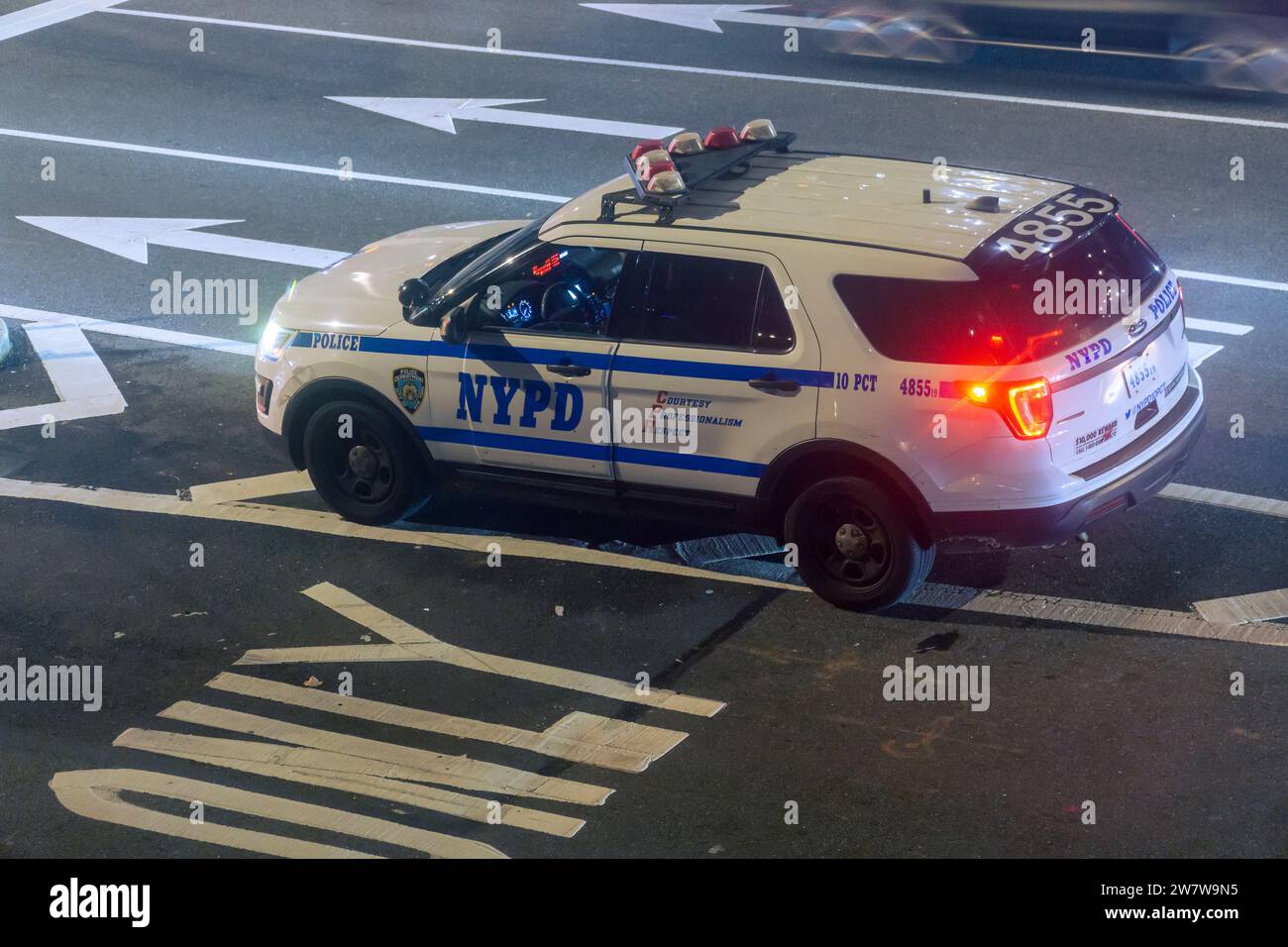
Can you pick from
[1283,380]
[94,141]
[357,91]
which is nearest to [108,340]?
[94,141]

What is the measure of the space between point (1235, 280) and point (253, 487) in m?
6.96

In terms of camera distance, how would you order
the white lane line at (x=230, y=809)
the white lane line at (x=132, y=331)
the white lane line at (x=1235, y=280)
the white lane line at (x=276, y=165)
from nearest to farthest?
the white lane line at (x=230, y=809), the white lane line at (x=1235, y=280), the white lane line at (x=132, y=331), the white lane line at (x=276, y=165)

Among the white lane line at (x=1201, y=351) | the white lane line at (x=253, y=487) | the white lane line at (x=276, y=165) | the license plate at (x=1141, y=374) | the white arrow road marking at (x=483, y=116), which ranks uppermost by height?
the white arrow road marking at (x=483, y=116)

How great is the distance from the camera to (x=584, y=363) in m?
8.18

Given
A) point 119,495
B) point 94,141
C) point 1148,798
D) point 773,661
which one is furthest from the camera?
point 94,141

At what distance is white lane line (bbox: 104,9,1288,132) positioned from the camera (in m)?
15.2

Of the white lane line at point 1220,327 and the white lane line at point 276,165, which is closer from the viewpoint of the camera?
the white lane line at point 1220,327

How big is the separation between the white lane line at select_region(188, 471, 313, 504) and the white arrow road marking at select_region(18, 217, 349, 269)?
3535mm

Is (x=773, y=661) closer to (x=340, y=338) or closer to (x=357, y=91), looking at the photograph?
(x=340, y=338)

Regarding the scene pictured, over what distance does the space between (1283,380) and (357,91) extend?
10.4 m

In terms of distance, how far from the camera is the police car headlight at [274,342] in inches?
361

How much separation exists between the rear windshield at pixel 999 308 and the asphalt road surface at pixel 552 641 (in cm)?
135

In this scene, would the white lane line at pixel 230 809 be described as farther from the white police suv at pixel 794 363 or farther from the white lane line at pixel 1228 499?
the white lane line at pixel 1228 499

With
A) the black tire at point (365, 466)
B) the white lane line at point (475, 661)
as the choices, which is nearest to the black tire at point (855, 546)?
the white lane line at point (475, 661)
